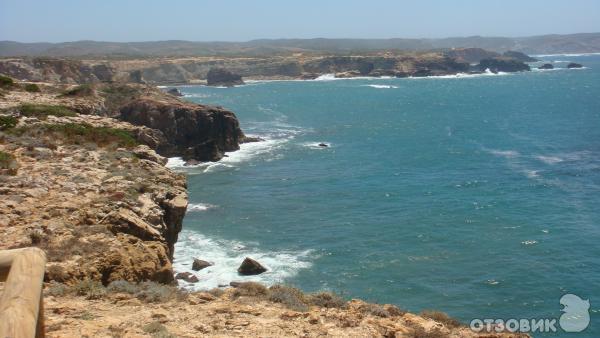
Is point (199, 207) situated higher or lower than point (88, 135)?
lower

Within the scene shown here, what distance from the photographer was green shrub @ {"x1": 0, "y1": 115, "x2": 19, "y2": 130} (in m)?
25.9

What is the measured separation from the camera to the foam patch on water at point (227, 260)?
28625 millimetres

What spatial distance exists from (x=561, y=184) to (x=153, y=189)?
3855 cm

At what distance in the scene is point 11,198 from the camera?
17328 millimetres

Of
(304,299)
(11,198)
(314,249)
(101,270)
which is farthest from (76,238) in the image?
(314,249)

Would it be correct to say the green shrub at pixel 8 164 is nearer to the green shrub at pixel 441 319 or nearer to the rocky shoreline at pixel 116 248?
the rocky shoreline at pixel 116 248

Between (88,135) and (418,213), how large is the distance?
24513 mm

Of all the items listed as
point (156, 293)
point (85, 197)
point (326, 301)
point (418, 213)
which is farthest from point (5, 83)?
point (326, 301)

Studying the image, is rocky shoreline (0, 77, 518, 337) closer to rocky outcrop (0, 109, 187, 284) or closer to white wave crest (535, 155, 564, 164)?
rocky outcrop (0, 109, 187, 284)

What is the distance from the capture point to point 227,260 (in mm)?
31531

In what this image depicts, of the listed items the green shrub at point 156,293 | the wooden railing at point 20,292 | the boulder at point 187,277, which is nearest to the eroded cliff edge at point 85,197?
the green shrub at point 156,293

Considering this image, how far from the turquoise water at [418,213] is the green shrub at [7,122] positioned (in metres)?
11.9

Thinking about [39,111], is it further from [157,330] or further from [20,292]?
[20,292]

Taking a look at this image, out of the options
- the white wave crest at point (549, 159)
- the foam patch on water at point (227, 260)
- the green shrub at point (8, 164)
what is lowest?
the foam patch on water at point (227, 260)
